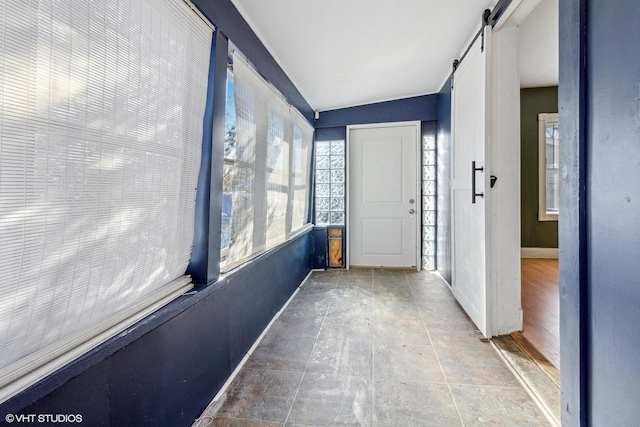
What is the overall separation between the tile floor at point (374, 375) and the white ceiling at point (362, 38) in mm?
2245

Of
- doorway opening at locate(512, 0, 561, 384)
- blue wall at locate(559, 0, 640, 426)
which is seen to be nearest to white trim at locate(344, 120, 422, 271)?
doorway opening at locate(512, 0, 561, 384)

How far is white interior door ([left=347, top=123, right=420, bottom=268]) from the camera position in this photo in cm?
416

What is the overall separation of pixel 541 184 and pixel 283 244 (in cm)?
407

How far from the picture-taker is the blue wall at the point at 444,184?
3.40 meters

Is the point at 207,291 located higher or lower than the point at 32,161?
lower

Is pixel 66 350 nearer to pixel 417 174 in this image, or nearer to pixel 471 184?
pixel 471 184

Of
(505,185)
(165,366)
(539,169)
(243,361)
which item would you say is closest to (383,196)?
(505,185)

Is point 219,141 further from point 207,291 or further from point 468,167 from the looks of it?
point 468,167

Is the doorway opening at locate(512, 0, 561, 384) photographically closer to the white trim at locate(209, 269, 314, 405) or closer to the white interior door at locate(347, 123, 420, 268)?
the white interior door at locate(347, 123, 420, 268)

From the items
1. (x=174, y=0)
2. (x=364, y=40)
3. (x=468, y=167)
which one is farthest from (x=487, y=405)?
(x=364, y=40)

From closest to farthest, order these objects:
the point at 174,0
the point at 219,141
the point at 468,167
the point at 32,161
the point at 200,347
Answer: the point at 32,161 < the point at 174,0 < the point at 200,347 < the point at 219,141 < the point at 468,167

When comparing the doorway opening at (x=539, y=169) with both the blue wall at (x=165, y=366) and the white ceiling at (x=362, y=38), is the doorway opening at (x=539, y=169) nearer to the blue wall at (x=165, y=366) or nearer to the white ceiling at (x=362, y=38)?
the white ceiling at (x=362, y=38)

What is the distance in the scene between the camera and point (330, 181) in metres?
4.33

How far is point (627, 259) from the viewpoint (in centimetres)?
88
